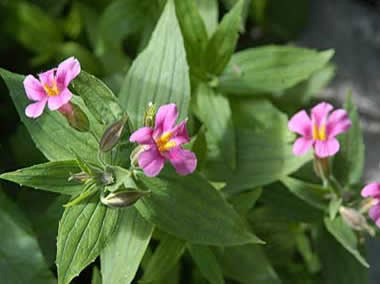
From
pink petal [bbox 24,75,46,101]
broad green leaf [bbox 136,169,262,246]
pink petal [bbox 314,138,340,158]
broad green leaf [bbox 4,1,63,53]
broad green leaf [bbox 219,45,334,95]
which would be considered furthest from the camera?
broad green leaf [bbox 4,1,63,53]

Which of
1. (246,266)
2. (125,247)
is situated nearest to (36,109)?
(125,247)

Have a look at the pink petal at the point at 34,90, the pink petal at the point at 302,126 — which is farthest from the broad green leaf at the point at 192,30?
the pink petal at the point at 34,90

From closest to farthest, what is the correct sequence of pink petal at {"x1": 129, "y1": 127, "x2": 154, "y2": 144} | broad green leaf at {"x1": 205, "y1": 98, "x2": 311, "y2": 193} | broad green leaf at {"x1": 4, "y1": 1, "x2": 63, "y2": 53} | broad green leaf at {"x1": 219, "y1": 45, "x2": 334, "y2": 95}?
pink petal at {"x1": 129, "y1": 127, "x2": 154, "y2": 144} → broad green leaf at {"x1": 205, "y1": 98, "x2": 311, "y2": 193} → broad green leaf at {"x1": 219, "y1": 45, "x2": 334, "y2": 95} → broad green leaf at {"x1": 4, "y1": 1, "x2": 63, "y2": 53}

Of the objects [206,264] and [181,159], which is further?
[206,264]

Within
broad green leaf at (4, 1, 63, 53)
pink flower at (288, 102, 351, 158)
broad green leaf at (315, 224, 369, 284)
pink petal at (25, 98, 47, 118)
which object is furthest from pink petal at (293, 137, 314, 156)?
broad green leaf at (4, 1, 63, 53)

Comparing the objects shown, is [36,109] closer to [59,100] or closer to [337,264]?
[59,100]

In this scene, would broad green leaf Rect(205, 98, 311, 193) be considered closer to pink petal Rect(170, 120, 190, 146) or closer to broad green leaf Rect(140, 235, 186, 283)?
broad green leaf Rect(140, 235, 186, 283)

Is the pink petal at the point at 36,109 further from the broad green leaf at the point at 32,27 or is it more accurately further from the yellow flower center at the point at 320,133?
the broad green leaf at the point at 32,27
